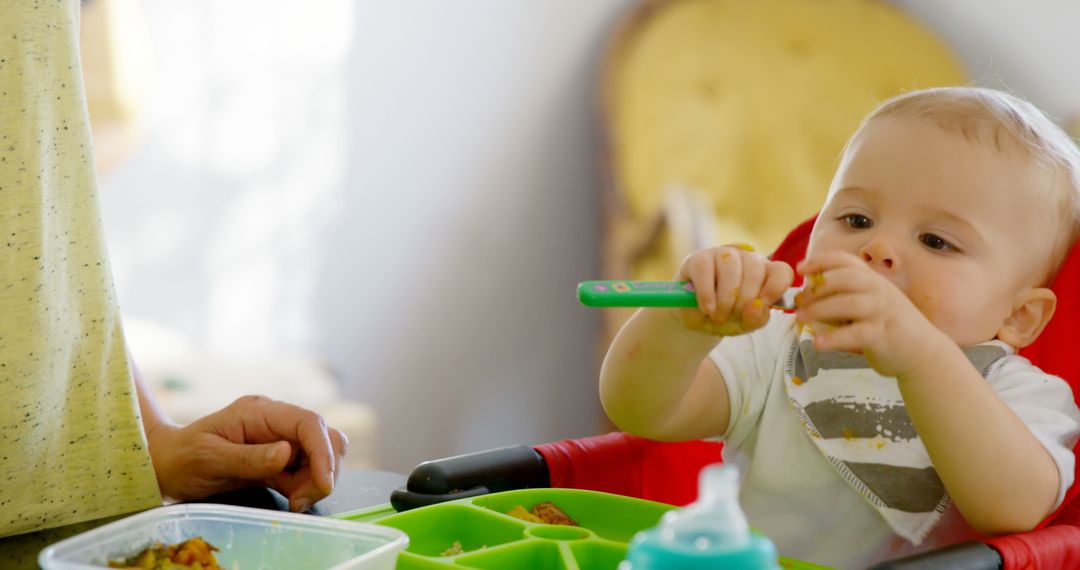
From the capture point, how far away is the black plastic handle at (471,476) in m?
0.81

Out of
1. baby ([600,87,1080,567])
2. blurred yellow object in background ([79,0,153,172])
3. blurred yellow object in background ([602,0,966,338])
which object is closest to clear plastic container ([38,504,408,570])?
baby ([600,87,1080,567])

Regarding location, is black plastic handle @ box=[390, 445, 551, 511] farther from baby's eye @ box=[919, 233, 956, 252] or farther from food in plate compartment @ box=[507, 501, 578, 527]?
baby's eye @ box=[919, 233, 956, 252]

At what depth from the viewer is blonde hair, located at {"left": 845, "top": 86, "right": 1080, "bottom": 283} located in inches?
34.8

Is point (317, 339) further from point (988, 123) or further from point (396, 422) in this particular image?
point (988, 123)

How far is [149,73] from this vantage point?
7.89ft

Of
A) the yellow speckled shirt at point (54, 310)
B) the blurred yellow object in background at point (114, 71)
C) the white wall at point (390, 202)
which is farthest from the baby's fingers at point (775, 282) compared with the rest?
the white wall at point (390, 202)

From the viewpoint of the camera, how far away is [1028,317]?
92 cm

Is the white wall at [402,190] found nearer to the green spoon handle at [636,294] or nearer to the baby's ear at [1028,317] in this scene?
the baby's ear at [1028,317]

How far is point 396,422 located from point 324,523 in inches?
83.2

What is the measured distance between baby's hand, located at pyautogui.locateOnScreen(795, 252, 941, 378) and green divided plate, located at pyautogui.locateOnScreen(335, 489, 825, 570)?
0.14 m

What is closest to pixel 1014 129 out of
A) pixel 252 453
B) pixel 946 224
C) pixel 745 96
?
pixel 946 224

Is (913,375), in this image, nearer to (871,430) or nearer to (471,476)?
(871,430)

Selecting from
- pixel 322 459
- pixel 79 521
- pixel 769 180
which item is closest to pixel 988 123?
pixel 322 459

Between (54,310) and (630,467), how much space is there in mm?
447
